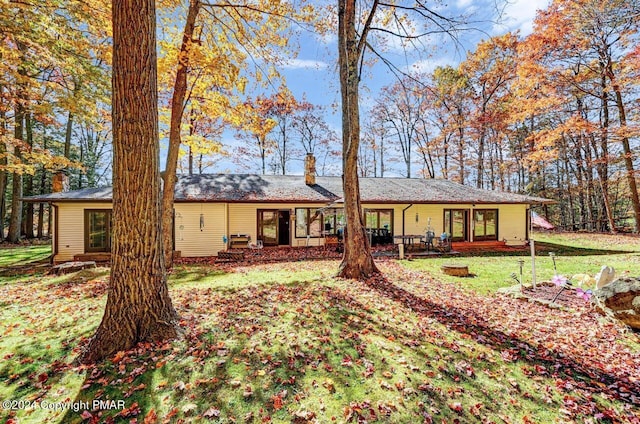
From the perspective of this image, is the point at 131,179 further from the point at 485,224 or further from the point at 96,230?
the point at 485,224

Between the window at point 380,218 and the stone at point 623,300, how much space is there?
34.5 feet

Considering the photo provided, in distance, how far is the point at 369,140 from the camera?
2814 centimetres

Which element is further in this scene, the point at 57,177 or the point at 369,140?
the point at 369,140

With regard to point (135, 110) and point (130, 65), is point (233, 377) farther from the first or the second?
point (130, 65)

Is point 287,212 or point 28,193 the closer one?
point 287,212

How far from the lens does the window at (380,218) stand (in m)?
15.5

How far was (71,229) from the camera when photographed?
11.9 m

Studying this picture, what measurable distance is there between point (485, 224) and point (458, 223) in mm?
1560

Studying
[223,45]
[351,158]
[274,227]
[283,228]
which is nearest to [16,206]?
[274,227]

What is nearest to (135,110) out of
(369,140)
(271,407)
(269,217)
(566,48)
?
(271,407)

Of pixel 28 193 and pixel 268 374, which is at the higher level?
pixel 28 193

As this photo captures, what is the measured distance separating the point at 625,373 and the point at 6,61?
59.6 feet

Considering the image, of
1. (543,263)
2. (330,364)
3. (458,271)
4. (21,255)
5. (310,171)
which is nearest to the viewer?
(330,364)

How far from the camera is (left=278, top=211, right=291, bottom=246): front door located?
14452mm
